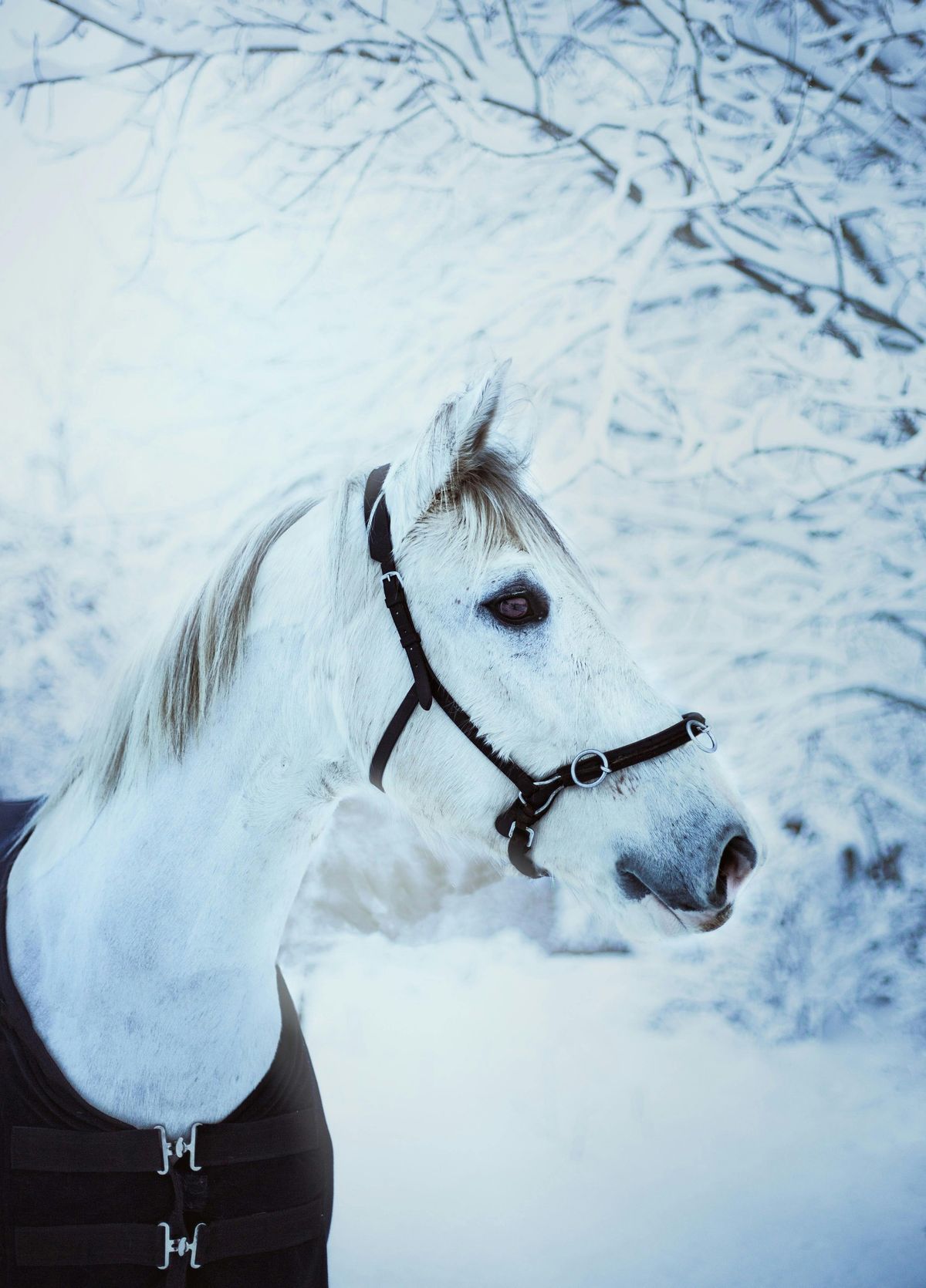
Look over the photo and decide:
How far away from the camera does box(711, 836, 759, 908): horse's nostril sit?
712 millimetres

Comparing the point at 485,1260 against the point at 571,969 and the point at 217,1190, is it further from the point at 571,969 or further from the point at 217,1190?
the point at 217,1190

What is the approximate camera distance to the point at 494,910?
174 cm

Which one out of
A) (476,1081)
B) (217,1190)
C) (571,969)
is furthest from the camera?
(571,969)

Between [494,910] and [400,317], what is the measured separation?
4.56 ft

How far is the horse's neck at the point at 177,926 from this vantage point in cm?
75

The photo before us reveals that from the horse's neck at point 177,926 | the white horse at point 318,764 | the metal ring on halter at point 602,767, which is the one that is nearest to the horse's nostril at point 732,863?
the white horse at point 318,764

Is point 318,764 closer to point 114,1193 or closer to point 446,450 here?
point 446,450

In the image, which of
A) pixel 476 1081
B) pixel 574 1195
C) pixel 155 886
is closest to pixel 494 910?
pixel 476 1081

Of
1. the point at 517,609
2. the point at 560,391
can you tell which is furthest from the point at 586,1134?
the point at 560,391

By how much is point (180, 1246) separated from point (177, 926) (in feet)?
1.00

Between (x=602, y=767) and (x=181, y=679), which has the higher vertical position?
(x=181, y=679)

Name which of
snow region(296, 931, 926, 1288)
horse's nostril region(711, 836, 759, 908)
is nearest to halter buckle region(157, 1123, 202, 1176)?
horse's nostril region(711, 836, 759, 908)

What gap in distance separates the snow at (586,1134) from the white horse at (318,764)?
867 mm

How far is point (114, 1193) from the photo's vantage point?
0.73 metres
